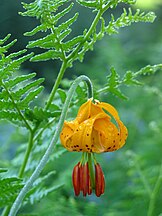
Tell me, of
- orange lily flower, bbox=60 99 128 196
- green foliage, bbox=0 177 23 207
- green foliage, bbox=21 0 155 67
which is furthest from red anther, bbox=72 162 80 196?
green foliage, bbox=21 0 155 67

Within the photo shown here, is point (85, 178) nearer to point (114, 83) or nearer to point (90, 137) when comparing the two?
point (90, 137)

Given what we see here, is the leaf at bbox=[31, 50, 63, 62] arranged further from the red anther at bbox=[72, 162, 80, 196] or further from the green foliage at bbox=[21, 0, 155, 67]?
the red anther at bbox=[72, 162, 80, 196]

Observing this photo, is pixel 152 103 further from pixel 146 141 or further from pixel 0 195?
pixel 0 195

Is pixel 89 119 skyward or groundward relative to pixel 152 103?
skyward

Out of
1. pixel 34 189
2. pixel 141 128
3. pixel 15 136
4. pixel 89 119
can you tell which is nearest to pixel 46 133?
pixel 34 189

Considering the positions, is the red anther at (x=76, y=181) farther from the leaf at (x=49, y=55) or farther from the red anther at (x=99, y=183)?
the leaf at (x=49, y=55)

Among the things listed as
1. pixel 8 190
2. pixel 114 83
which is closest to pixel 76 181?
pixel 8 190
